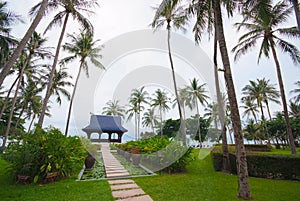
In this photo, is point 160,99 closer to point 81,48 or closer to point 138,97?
point 138,97

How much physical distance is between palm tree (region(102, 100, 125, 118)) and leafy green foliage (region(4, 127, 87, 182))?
1420 inches

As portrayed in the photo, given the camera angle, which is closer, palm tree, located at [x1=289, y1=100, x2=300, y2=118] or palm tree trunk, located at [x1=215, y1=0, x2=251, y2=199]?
palm tree trunk, located at [x1=215, y1=0, x2=251, y2=199]

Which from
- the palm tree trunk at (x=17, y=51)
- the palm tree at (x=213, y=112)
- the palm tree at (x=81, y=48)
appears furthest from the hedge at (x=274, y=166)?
the palm tree at (x=213, y=112)

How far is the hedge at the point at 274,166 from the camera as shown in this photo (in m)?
6.36

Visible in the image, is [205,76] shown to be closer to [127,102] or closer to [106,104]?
[127,102]

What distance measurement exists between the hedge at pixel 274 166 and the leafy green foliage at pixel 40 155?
7.21 metres

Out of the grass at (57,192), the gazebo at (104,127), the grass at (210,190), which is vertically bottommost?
the grass at (210,190)

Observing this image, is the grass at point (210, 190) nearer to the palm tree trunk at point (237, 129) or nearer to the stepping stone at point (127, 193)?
the stepping stone at point (127, 193)

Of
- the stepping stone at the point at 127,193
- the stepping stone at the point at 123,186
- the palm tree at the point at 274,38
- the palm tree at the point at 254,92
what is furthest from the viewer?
the palm tree at the point at 254,92

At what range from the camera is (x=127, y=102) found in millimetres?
34719

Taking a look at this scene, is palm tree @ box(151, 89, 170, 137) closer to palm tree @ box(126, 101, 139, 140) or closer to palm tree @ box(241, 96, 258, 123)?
palm tree @ box(126, 101, 139, 140)

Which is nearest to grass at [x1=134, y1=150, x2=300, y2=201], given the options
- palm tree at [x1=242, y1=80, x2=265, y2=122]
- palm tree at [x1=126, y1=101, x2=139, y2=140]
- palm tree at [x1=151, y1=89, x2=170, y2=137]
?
palm tree at [x1=242, y1=80, x2=265, y2=122]

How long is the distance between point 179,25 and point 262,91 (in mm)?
20079

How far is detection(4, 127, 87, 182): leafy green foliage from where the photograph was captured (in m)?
5.63
